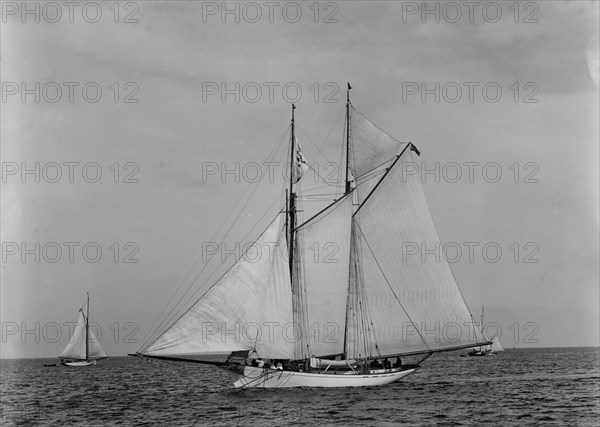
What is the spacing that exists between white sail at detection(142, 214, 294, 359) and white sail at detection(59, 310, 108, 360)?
7176 cm

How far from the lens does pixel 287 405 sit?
42844mm

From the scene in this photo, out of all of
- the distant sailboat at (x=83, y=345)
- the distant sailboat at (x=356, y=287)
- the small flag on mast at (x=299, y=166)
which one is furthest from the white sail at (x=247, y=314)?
the distant sailboat at (x=83, y=345)

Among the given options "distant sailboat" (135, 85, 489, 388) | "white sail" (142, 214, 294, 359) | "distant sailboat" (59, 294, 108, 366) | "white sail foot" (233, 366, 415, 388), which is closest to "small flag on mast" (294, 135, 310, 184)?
"distant sailboat" (135, 85, 489, 388)

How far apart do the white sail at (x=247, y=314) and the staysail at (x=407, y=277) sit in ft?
20.6

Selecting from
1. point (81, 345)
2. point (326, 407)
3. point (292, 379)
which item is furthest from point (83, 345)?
point (326, 407)

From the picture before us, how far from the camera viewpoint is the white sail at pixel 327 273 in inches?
1975

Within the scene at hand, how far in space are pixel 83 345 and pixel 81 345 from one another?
0.99ft

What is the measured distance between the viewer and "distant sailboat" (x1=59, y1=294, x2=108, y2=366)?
114m

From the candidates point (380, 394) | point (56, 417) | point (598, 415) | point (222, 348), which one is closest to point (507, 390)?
point (380, 394)

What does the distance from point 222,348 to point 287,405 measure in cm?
490

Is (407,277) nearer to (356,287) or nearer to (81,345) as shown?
(356,287)

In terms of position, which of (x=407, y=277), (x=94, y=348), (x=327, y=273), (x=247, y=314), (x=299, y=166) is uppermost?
(x=299, y=166)

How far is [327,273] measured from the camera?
50719 millimetres

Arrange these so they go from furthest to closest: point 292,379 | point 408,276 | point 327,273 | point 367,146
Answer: point 367,146 → point 327,273 → point 408,276 → point 292,379
